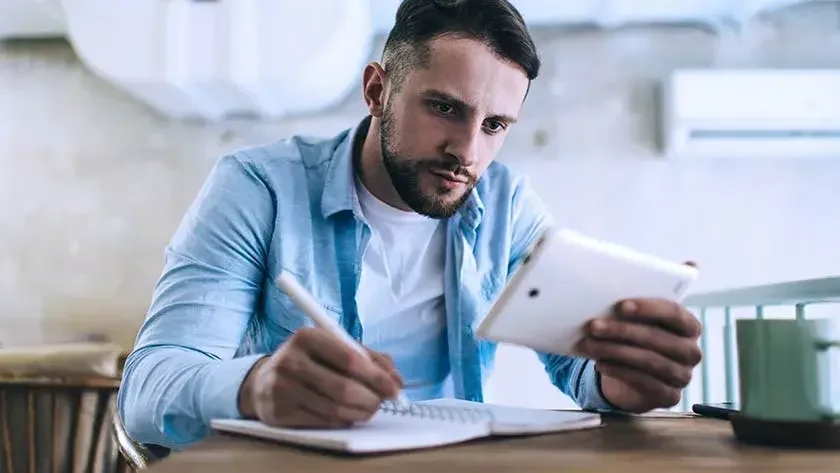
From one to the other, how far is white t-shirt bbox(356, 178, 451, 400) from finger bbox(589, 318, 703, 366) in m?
0.42

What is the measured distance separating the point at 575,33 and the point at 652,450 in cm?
197

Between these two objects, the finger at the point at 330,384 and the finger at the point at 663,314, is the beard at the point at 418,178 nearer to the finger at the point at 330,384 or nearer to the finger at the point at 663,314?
the finger at the point at 663,314

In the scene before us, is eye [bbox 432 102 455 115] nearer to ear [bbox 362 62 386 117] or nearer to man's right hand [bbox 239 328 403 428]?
ear [bbox 362 62 386 117]

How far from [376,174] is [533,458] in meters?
0.75

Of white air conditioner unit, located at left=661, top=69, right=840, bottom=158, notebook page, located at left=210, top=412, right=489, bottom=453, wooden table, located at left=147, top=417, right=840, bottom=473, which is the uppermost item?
white air conditioner unit, located at left=661, top=69, right=840, bottom=158

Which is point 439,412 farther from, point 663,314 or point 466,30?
point 466,30

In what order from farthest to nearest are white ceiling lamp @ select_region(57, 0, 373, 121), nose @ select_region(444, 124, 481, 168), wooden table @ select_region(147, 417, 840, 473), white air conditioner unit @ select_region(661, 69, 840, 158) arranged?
white air conditioner unit @ select_region(661, 69, 840, 158)
white ceiling lamp @ select_region(57, 0, 373, 121)
nose @ select_region(444, 124, 481, 168)
wooden table @ select_region(147, 417, 840, 473)

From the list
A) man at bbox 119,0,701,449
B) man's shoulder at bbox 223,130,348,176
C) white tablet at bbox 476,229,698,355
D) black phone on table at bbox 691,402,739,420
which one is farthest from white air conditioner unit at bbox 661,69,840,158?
white tablet at bbox 476,229,698,355

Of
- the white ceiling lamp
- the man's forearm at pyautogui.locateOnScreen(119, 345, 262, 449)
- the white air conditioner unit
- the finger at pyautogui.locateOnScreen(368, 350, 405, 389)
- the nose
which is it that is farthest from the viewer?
the white air conditioner unit

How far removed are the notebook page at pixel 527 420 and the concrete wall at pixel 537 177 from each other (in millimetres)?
1581

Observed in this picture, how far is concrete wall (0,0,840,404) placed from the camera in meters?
2.30

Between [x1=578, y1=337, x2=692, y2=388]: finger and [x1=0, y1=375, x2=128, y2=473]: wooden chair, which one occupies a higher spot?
[x1=578, y1=337, x2=692, y2=388]: finger

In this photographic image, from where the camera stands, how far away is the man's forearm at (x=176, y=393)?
71 cm

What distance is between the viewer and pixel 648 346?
2.48 feet
